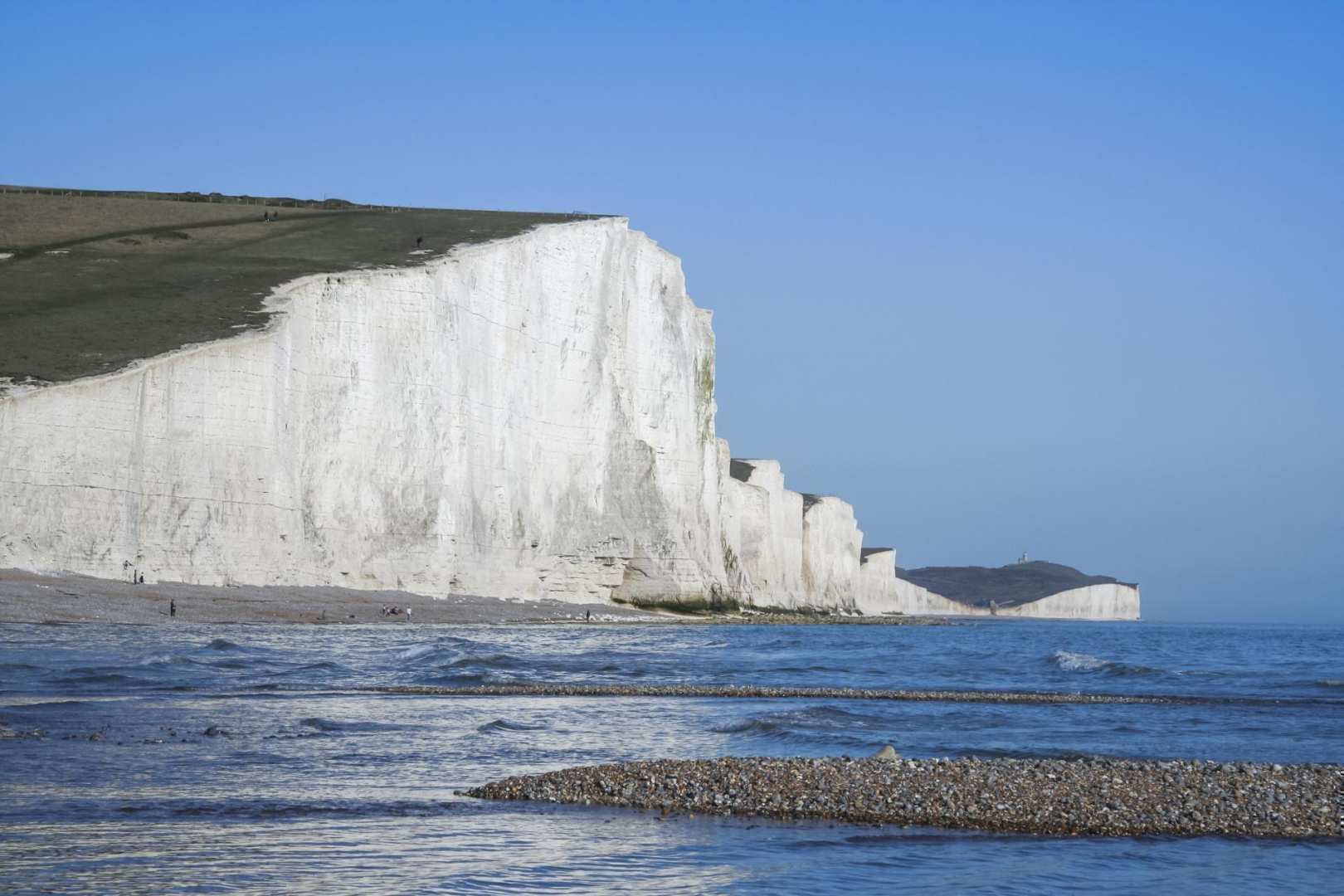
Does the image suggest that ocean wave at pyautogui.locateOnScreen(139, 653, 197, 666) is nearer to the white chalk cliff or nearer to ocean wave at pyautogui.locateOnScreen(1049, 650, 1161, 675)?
the white chalk cliff

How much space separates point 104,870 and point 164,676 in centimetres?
1330

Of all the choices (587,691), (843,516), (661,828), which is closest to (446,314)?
(587,691)

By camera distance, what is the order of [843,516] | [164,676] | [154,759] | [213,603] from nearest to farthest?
1. [154,759]
2. [164,676]
3. [213,603]
4. [843,516]

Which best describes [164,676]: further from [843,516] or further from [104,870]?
[843,516]

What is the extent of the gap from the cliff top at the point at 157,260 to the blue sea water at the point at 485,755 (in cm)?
1082

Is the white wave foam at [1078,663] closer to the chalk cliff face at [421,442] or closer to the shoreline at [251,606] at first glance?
the shoreline at [251,606]

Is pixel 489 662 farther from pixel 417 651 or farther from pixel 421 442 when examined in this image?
pixel 421 442

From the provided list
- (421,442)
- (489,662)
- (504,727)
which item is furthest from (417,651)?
(421,442)

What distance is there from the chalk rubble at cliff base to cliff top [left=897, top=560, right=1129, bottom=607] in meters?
127

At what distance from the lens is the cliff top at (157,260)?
37375mm

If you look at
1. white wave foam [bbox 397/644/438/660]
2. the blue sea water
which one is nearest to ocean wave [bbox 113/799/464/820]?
the blue sea water

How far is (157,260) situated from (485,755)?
43.8 meters

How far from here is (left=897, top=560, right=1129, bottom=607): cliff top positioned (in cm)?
13925

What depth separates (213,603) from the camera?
33.5m
